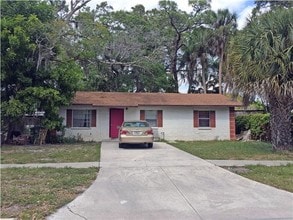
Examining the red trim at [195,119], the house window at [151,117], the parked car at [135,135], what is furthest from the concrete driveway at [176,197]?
the red trim at [195,119]

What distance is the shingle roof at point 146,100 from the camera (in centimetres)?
2189

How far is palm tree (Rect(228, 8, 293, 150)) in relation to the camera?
44.3ft

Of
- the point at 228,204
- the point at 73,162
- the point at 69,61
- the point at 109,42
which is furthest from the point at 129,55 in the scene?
the point at 228,204

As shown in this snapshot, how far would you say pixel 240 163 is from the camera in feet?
37.4

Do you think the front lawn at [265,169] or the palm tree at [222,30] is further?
the palm tree at [222,30]

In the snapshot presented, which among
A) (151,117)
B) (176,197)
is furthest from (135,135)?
(176,197)

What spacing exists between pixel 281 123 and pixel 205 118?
357 inches

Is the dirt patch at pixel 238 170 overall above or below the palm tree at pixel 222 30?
below

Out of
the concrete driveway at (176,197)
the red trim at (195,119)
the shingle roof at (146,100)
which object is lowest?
the concrete driveway at (176,197)

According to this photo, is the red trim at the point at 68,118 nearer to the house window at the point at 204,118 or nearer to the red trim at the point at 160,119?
the red trim at the point at 160,119

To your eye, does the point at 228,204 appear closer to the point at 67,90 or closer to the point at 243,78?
the point at 243,78

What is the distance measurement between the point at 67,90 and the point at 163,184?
12677 mm

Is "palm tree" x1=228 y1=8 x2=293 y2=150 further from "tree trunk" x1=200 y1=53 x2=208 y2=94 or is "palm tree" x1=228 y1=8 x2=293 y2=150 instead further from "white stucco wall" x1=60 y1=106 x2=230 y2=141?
"tree trunk" x1=200 y1=53 x2=208 y2=94

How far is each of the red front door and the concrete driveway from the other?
1220 centimetres
